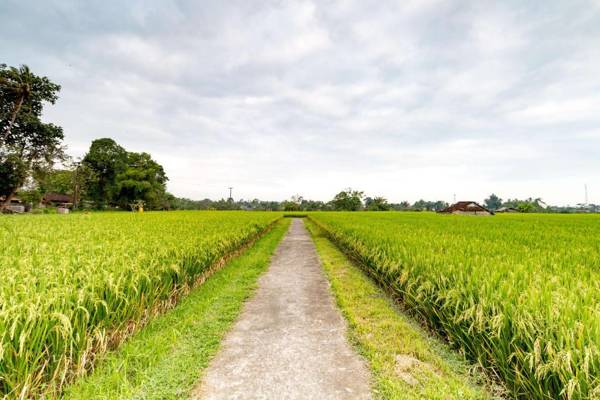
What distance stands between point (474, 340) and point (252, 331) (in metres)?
2.88

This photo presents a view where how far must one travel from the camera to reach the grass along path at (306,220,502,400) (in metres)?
2.59

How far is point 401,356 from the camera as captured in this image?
329cm

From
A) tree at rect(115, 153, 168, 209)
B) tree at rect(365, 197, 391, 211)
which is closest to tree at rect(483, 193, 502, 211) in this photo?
tree at rect(365, 197, 391, 211)

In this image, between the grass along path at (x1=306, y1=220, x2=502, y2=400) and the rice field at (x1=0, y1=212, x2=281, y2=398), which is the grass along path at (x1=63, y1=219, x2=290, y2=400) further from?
the grass along path at (x1=306, y1=220, x2=502, y2=400)

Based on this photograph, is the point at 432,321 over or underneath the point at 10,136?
underneath

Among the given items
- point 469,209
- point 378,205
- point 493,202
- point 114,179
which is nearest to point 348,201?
point 378,205

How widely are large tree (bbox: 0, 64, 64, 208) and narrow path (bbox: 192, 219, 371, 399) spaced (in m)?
33.6

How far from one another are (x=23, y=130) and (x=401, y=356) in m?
41.1

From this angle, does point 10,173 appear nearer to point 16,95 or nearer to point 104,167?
point 16,95

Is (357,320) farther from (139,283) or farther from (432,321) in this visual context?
(139,283)

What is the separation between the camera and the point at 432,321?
12.8 feet

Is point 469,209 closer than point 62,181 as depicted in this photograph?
No

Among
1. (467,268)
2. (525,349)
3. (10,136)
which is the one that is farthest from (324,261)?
(10,136)

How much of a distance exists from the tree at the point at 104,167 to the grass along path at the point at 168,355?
162 ft
